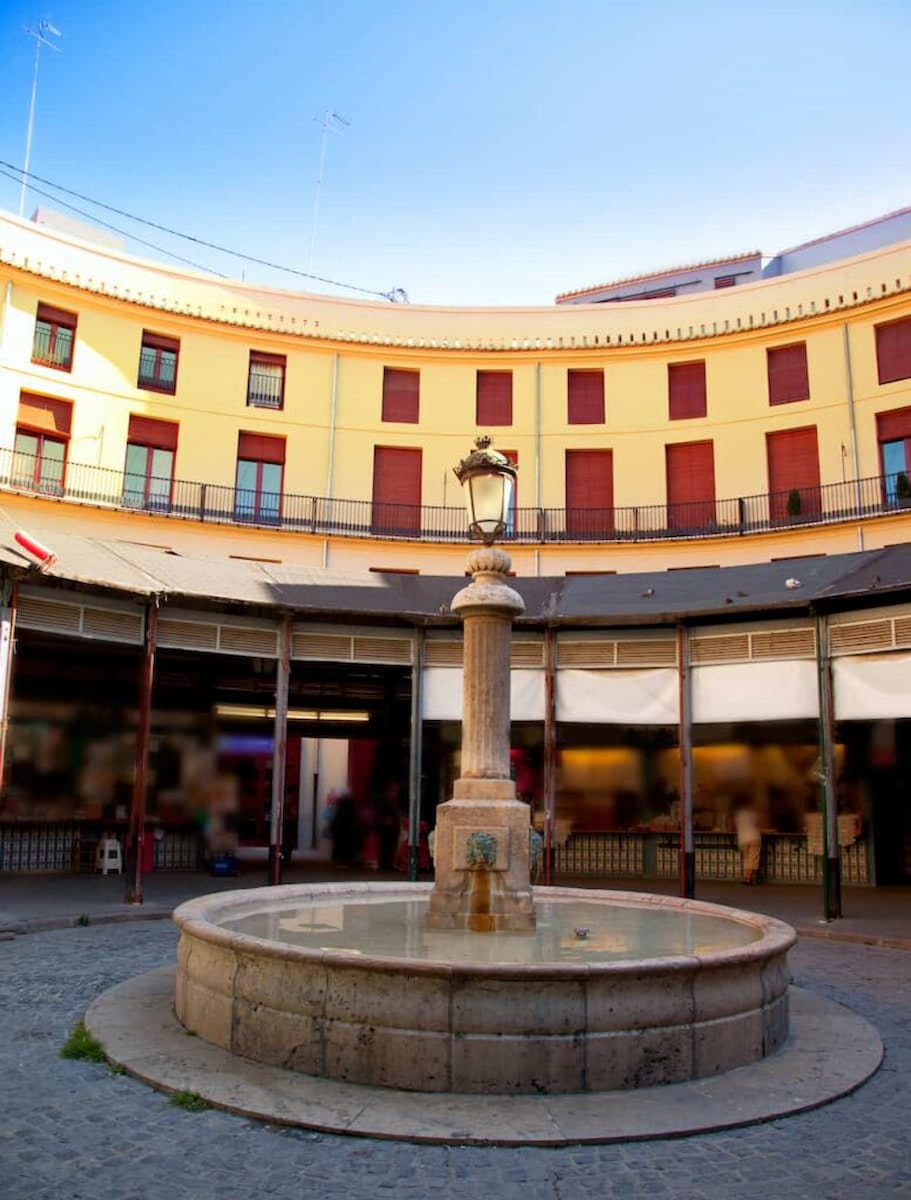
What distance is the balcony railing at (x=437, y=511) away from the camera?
74.0ft

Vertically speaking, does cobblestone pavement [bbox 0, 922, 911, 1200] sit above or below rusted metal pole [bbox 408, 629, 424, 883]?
below

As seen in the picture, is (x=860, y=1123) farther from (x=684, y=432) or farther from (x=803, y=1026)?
(x=684, y=432)

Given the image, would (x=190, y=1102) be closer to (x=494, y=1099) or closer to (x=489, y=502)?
(x=494, y=1099)

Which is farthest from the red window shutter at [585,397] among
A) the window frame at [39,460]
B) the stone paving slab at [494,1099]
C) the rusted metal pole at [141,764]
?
the stone paving slab at [494,1099]

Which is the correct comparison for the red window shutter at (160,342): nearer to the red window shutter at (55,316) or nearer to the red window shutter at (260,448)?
the red window shutter at (55,316)

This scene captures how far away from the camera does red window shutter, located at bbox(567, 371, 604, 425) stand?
1031 inches

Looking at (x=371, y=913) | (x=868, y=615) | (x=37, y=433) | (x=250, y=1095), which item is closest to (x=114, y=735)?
(x=37, y=433)

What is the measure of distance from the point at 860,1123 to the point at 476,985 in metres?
Answer: 1.99

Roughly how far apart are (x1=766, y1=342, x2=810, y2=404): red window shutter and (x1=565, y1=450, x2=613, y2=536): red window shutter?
4.44m

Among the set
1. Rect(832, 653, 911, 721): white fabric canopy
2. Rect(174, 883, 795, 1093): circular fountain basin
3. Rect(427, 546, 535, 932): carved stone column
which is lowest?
Rect(174, 883, 795, 1093): circular fountain basin

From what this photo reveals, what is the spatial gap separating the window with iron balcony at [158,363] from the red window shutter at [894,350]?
17.4 metres

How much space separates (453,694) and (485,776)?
305 inches

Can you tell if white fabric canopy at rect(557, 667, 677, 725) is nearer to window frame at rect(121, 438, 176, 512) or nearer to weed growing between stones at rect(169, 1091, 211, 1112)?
weed growing between stones at rect(169, 1091, 211, 1112)

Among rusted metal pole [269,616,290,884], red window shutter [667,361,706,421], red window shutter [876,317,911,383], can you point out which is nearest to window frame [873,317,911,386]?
red window shutter [876,317,911,383]
